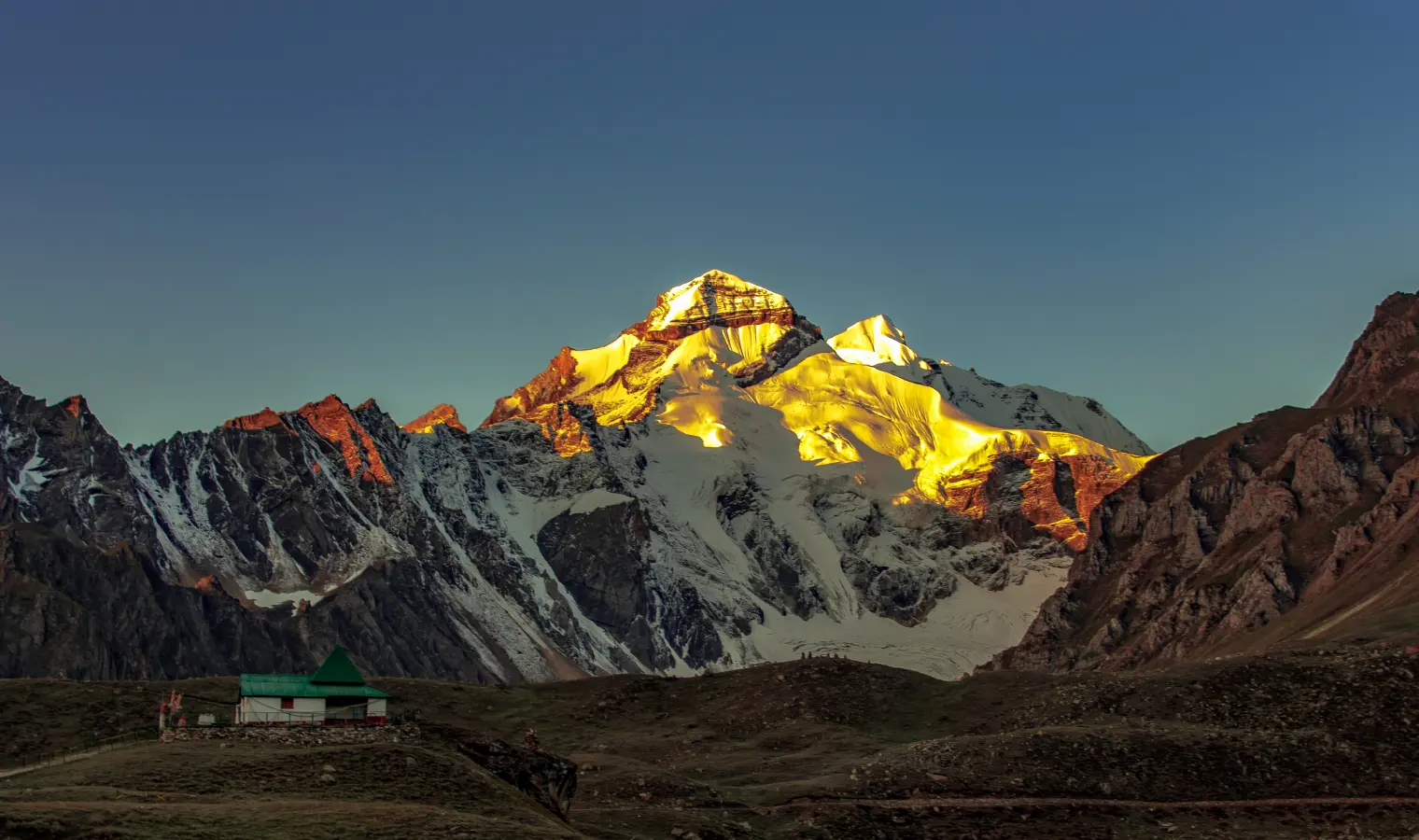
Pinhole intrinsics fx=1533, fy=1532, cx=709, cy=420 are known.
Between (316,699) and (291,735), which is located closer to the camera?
(291,735)

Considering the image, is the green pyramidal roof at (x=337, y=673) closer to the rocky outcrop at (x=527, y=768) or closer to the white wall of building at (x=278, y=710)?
the white wall of building at (x=278, y=710)

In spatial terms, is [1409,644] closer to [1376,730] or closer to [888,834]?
[1376,730]

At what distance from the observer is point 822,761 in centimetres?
9512

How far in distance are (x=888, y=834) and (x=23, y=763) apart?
1772 inches

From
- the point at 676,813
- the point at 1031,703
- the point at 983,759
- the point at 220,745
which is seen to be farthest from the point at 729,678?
the point at 220,745

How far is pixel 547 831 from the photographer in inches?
2167

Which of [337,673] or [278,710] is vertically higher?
[337,673]

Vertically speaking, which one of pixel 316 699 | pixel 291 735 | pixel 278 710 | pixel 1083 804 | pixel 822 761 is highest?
pixel 316 699

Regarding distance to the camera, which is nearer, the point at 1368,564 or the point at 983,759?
the point at 983,759

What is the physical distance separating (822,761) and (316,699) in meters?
37.8


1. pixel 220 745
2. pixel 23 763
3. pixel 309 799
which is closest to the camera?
pixel 309 799

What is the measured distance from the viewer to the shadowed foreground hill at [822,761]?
55594mm

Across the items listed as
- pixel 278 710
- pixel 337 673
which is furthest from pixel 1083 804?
pixel 278 710

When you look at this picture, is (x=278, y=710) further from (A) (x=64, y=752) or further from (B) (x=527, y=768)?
(A) (x=64, y=752)
